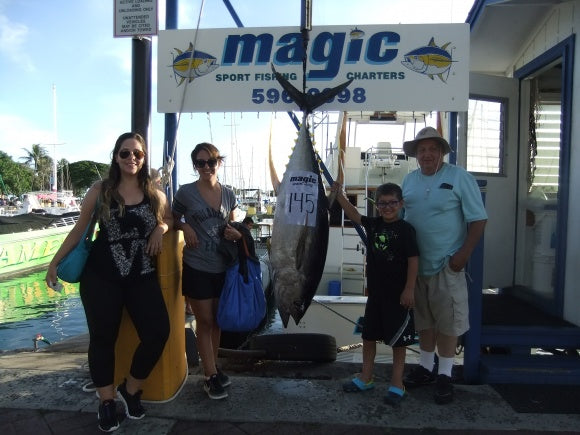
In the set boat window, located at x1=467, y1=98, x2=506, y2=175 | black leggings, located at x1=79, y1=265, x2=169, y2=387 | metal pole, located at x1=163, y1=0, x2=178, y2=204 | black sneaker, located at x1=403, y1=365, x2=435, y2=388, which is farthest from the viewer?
boat window, located at x1=467, y1=98, x2=506, y2=175

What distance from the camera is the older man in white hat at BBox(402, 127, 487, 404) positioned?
2652 mm

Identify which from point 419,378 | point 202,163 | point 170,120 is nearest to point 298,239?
point 202,163

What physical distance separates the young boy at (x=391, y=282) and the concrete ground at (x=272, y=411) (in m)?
0.18

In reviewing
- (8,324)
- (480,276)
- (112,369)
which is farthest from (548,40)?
(8,324)

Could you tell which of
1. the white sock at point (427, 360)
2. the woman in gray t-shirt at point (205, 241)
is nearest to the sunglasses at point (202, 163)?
the woman in gray t-shirt at point (205, 241)

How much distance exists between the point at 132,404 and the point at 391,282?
64.7 inches

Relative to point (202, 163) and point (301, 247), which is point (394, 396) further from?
point (202, 163)

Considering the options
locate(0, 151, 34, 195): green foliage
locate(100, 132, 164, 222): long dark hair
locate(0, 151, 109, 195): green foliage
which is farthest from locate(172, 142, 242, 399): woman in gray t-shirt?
locate(0, 151, 34, 195): green foliage

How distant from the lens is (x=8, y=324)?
33.8 feet

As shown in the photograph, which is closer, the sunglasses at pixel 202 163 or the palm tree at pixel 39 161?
the sunglasses at pixel 202 163

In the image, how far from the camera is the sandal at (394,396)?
2633 mm

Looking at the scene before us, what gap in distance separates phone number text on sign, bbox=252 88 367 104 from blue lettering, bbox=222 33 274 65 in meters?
0.23

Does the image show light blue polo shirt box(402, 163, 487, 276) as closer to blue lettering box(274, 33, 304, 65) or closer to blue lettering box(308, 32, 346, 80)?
blue lettering box(308, 32, 346, 80)

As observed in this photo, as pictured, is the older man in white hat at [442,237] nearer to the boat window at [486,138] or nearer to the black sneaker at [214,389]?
the black sneaker at [214,389]
